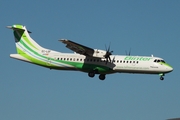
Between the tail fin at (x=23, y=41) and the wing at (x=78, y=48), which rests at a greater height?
the tail fin at (x=23, y=41)

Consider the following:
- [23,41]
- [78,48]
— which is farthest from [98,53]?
[23,41]

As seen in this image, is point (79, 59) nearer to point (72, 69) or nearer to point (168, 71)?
point (72, 69)

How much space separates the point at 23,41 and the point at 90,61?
1038cm

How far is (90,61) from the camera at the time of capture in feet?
163

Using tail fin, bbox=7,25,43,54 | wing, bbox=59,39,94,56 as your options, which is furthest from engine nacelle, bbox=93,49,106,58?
A: tail fin, bbox=7,25,43,54

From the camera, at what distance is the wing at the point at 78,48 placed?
155ft

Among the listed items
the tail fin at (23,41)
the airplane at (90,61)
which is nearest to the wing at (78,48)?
the airplane at (90,61)

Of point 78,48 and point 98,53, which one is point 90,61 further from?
point 78,48

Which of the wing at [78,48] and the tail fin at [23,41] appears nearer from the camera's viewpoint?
the wing at [78,48]

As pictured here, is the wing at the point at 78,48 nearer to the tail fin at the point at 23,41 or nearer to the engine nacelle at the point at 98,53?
the engine nacelle at the point at 98,53

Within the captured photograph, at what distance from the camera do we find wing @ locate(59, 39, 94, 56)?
155ft

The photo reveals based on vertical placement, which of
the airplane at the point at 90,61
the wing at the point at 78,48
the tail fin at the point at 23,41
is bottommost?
the airplane at the point at 90,61

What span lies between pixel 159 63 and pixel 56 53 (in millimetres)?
12817

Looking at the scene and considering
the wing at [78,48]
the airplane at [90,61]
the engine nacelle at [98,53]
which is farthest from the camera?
the engine nacelle at [98,53]
